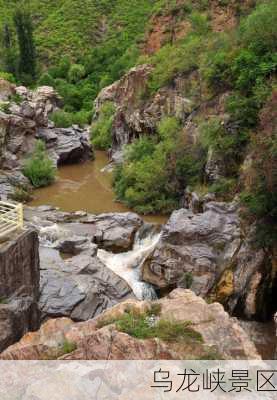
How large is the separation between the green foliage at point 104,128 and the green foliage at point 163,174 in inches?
479

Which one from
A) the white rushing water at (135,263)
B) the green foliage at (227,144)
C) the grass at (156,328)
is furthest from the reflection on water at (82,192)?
the grass at (156,328)

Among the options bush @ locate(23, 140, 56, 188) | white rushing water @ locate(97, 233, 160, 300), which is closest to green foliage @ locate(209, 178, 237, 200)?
white rushing water @ locate(97, 233, 160, 300)

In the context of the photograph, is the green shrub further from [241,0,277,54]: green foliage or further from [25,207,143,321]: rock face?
[241,0,277,54]: green foliage

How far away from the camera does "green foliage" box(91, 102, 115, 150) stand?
40.4m

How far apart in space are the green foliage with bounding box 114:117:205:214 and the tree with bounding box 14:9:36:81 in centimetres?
3044

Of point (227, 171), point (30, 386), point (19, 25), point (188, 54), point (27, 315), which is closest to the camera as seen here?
point (30, 386)

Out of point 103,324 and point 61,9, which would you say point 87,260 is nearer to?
point 103,324

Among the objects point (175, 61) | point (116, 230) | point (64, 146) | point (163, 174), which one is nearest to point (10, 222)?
point (116, 230)

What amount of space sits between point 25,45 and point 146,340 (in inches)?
1956

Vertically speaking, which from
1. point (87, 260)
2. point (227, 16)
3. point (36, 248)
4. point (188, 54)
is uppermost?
point (227, 16)

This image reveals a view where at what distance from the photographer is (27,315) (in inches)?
533

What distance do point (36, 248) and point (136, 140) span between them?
1795 cm

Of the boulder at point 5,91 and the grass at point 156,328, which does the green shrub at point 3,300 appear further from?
the boulder at point 5,91

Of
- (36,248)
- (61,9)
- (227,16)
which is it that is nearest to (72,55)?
(61,9)
